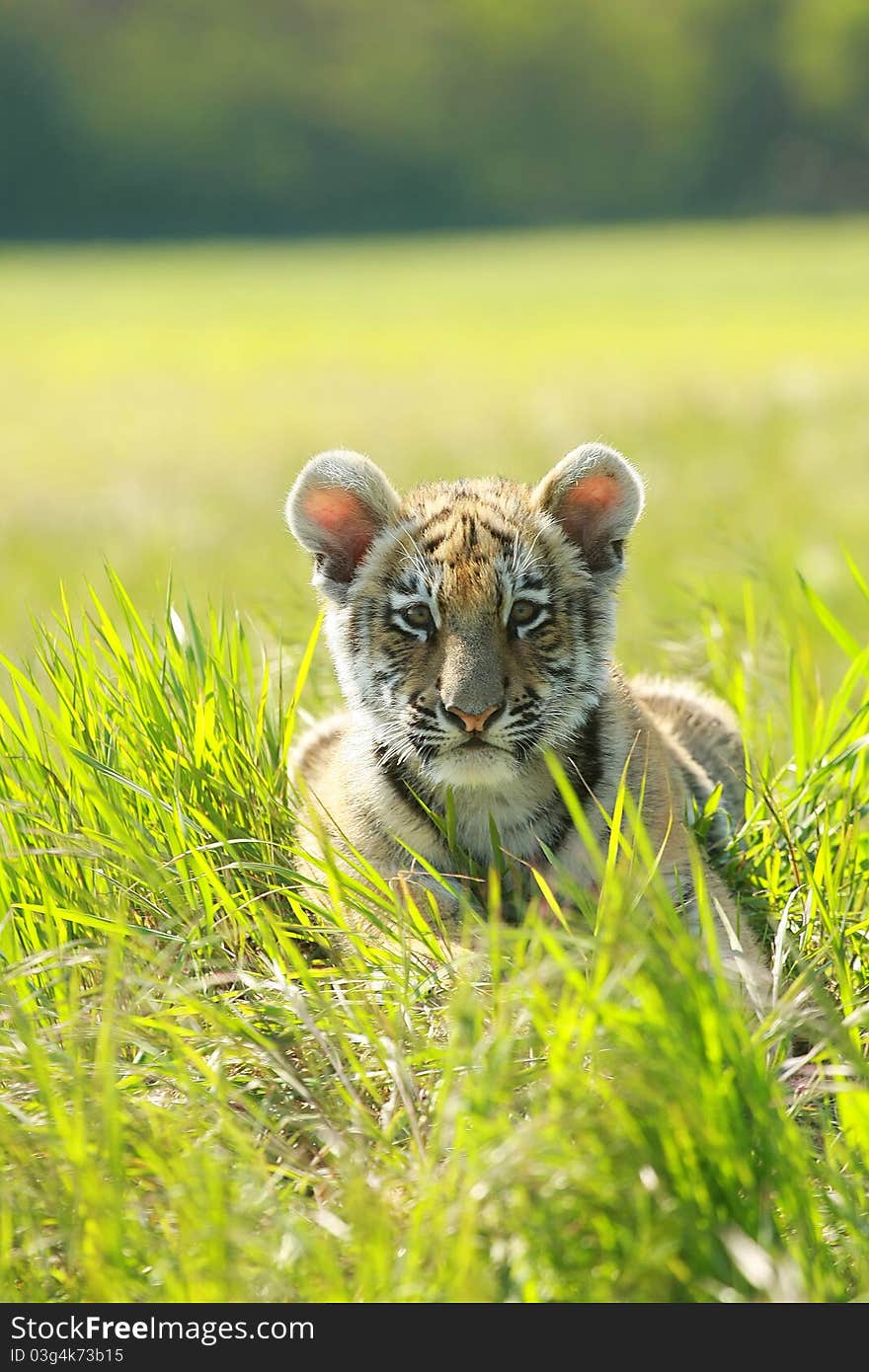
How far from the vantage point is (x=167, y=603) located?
4.84 metres

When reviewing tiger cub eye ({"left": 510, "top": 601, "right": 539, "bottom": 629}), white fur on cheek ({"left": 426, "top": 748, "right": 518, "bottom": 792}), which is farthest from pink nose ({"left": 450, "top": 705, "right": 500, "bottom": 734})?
tiger cub eye ({"left": 510, "top": 601, "right": 539, "bottom": 629})

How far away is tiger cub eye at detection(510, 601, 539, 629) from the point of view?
443 centimetres

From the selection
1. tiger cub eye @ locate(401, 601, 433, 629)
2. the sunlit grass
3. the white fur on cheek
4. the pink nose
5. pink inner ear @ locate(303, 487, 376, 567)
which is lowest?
the sunlit grass

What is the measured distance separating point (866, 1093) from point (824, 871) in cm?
120

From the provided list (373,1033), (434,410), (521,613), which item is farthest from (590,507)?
(434,410)

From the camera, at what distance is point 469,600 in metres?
4.36

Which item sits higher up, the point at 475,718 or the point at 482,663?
the point at 482,663

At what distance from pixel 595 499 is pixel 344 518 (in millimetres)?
779

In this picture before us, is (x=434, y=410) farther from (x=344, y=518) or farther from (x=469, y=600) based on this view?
(x=469, y=600)

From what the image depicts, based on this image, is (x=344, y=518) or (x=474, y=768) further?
(x=344, y=518)

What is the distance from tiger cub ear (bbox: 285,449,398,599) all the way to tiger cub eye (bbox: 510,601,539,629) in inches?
23.3

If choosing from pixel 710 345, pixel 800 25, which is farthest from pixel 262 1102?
pixel 800 25

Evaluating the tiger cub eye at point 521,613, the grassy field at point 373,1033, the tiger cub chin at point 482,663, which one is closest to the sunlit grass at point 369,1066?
the grassy field at point 373,1033

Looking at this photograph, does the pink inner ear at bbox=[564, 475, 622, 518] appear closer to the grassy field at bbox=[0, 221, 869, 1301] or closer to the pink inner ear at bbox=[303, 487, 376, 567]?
the pink inner ear at bbox=[303, 487, 376, 567]
